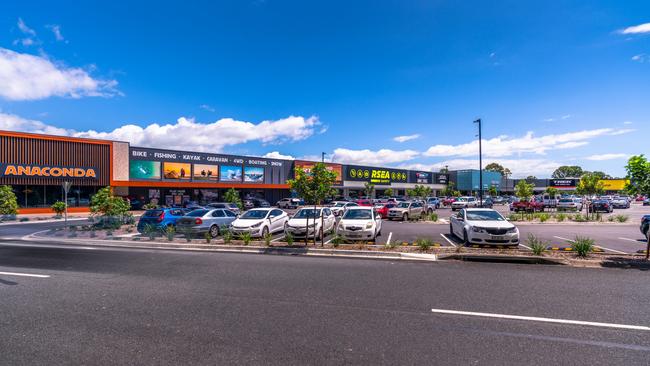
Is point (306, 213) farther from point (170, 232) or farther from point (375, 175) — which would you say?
point (375, 175)

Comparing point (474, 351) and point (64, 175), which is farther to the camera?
point (64, 175)

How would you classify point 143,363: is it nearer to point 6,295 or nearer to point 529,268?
point 6,295

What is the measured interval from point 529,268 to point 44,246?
18368 mm

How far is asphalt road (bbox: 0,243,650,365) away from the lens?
3955 millimetres

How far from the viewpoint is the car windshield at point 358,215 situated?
1456 cm

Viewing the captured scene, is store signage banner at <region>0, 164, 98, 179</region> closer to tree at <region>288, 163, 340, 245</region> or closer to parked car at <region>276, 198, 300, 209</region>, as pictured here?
parked car at <region>276, 198, 300, 209</region>

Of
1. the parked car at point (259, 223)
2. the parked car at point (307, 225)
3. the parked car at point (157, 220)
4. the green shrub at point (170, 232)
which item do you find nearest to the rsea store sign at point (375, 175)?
the parked car at point (259, 223)

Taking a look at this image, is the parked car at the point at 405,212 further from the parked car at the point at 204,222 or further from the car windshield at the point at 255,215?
the parked car at the point at 204,222

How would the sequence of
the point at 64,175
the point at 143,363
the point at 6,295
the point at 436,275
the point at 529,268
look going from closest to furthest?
the point at 143,363
the point at 6,295
the point at 436,275
the point at 529,268
the point at 64,175

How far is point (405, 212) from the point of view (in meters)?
25.8

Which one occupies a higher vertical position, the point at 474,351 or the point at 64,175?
the point at 64,175

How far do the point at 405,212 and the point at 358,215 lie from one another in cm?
1196

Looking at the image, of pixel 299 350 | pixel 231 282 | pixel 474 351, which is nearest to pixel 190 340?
pixel 299 350

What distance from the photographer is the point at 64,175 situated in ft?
101
